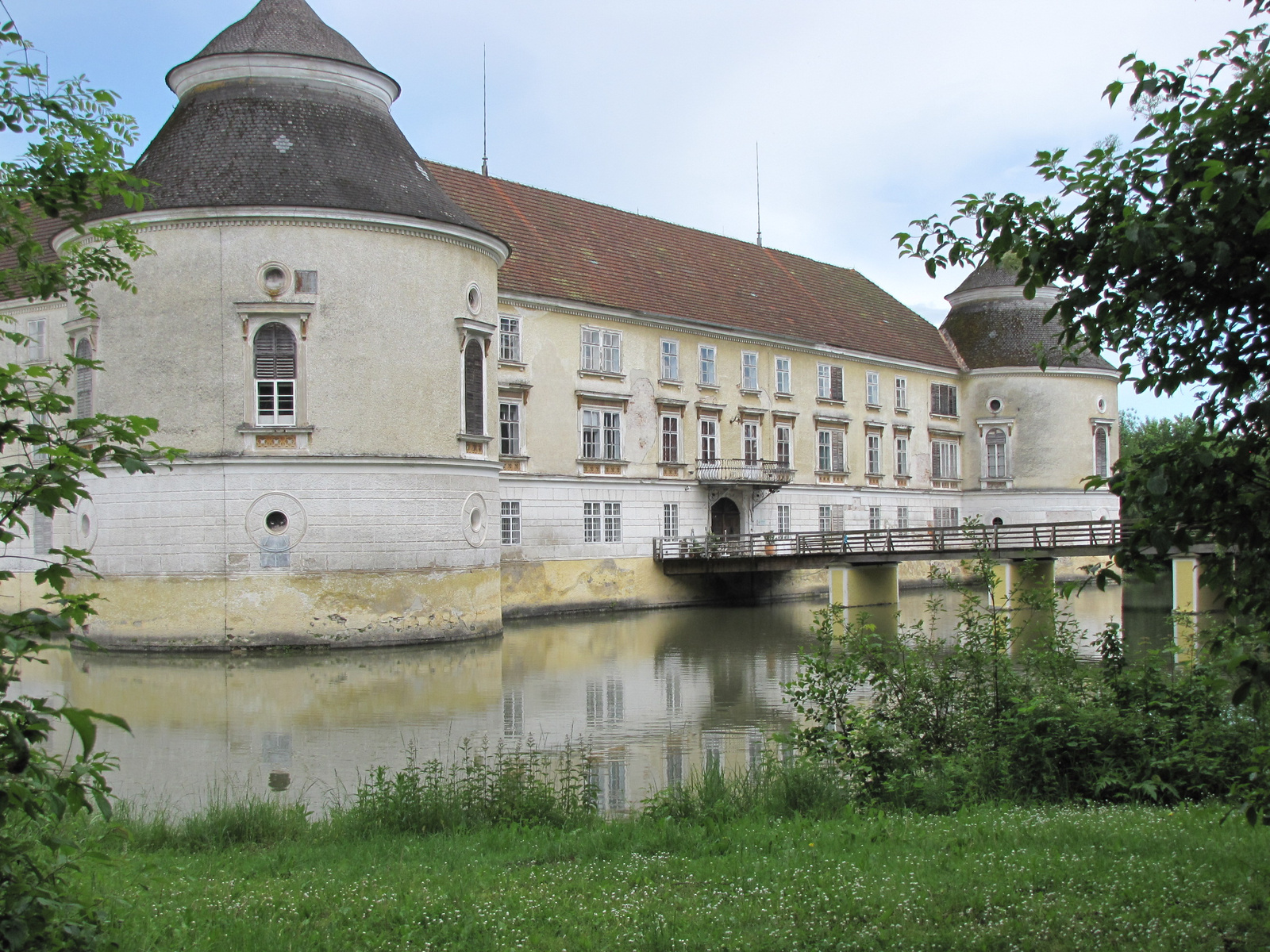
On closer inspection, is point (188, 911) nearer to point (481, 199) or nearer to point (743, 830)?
point (743, 830)

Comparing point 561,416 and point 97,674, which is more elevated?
point 561,416

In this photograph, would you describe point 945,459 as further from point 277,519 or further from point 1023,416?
point 277,519

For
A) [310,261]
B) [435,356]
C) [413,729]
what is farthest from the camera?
[435,356]

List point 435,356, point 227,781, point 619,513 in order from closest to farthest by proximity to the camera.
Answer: point 227,781 < point 435,356 < point 619,513

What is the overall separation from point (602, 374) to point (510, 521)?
567cm

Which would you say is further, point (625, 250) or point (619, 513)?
point (625, 250)

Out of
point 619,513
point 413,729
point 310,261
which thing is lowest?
point 413,729

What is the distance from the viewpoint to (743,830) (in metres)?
8.23

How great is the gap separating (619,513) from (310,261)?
13.7 m

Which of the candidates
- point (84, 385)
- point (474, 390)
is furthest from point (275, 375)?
point (84, 385)

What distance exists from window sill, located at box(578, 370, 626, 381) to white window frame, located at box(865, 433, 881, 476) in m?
13.5

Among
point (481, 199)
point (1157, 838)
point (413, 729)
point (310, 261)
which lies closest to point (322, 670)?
point (413, 729)

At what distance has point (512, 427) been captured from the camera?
3209 centimetres

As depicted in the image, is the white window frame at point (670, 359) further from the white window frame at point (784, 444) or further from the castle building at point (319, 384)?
the white window frame at point (784, 444)
